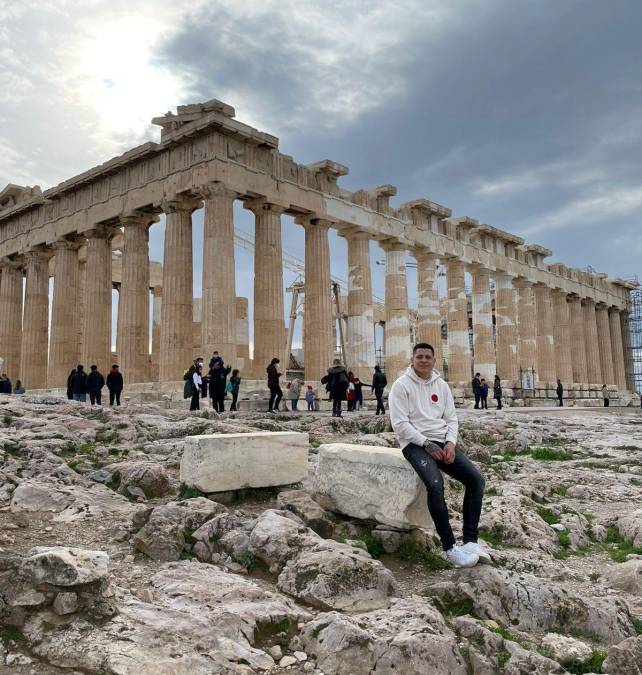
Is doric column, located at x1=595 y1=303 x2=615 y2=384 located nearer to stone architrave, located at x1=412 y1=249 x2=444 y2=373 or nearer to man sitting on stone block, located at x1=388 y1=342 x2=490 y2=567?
stone architrave, located at x1=412 y1=249 x2=444 y2=373

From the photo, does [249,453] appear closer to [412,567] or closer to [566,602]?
[412,567]

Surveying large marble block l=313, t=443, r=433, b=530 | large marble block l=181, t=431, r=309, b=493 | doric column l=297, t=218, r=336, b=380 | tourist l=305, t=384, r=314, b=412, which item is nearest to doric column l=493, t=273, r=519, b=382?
doric column l=297, t=218, r=336, b=380

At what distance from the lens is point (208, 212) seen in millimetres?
22172

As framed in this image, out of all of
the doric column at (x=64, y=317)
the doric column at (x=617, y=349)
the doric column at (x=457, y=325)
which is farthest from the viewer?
the doric column at (x=617, y=349)

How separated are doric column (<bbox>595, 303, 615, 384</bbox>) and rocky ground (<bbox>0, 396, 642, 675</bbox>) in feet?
135

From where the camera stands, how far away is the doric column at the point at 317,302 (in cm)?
2556

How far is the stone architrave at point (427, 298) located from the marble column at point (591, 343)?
60.9ft

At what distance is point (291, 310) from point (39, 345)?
61.6 feet

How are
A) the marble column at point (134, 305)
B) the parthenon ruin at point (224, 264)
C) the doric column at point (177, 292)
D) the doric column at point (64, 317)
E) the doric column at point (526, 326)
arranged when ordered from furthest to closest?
1. the doric column at point (526, 326)
2. the doric column at point (64, 317)
3. the marble column at point (134, 305)
4. the doric column at point (177, 292)
5. the parthenon ruin at point (224, 264)

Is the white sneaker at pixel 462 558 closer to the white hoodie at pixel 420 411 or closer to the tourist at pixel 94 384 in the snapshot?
the white hoodie at pixel 420 411

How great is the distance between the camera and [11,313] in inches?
1288

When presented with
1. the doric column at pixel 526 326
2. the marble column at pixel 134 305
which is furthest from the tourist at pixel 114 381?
the doric column at pixel 526 326

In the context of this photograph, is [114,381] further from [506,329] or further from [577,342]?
[577,342]

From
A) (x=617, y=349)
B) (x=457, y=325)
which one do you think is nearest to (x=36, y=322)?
(x=457, y=325)
